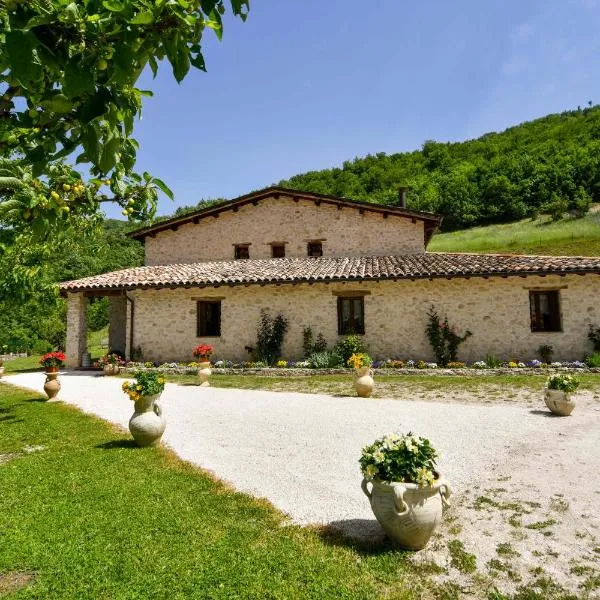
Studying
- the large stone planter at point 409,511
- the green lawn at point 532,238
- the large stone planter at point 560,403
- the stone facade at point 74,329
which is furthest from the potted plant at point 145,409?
the green lawn at point 532,238

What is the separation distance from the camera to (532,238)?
4206 cm

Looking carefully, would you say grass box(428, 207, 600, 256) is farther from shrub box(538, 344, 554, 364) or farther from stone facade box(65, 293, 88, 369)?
stone facade box(65, 293, 88, 369)

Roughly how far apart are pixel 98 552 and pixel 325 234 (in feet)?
58.1

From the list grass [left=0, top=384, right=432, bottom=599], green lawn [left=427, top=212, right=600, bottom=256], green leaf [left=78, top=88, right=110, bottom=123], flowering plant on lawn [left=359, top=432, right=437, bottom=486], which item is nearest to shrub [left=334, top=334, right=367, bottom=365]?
grass [left=0, top=384, right=432, bottom=599]

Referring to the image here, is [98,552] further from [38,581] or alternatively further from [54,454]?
[54,454]

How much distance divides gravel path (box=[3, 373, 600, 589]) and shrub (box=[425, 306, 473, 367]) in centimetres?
574

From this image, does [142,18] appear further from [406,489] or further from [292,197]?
[292,197]

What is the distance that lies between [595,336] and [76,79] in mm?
18150

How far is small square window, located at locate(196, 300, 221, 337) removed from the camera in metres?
18.1

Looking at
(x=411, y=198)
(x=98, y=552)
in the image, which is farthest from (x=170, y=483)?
(x=411, y=198)

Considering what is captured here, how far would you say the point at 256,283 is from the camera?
1647 centimetres

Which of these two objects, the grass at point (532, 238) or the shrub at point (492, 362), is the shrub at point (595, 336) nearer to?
the shrub at point (492, 362)

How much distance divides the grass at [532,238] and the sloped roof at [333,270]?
24.6 meters

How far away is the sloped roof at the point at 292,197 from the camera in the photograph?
62.8 feet
